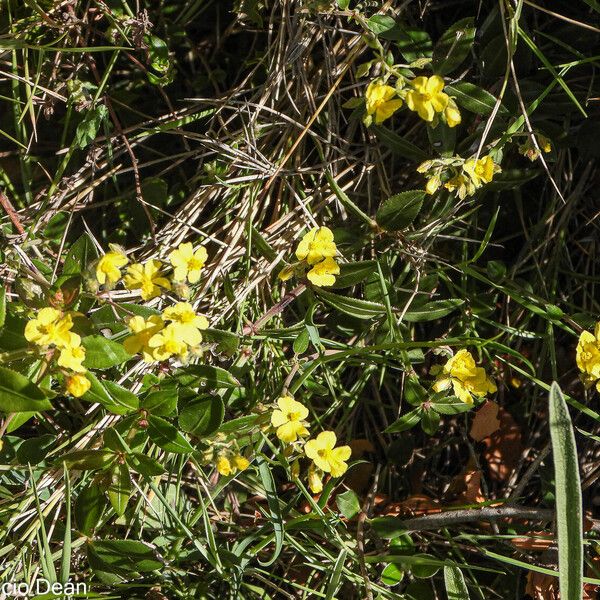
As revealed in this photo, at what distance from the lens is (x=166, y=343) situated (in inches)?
52.6

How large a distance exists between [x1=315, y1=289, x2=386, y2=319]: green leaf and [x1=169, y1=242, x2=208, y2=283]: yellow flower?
372 mm

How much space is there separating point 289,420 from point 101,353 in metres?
0.42

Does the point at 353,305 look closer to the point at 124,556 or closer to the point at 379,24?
the point at 379,24

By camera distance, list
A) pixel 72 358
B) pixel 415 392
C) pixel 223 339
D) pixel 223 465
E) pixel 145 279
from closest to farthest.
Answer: pixel 72 358, pixel 145 279, pixel 223 465, pixel 223 339, pixel 415 392

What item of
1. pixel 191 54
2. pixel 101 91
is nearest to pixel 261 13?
pixel 191 54

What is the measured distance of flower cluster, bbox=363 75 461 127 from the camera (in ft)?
4.86

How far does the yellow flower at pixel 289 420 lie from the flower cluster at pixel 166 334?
25 cm

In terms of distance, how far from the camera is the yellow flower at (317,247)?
61.5 inches

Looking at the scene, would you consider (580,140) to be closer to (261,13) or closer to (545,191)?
(545,191)

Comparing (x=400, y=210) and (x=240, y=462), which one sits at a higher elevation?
(x=400, y=210)

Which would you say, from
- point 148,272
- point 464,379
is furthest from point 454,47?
point 148,272

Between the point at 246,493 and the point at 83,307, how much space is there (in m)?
0.74

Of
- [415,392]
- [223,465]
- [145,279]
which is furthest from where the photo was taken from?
[415,392]

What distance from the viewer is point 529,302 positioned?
1890 millimetres
